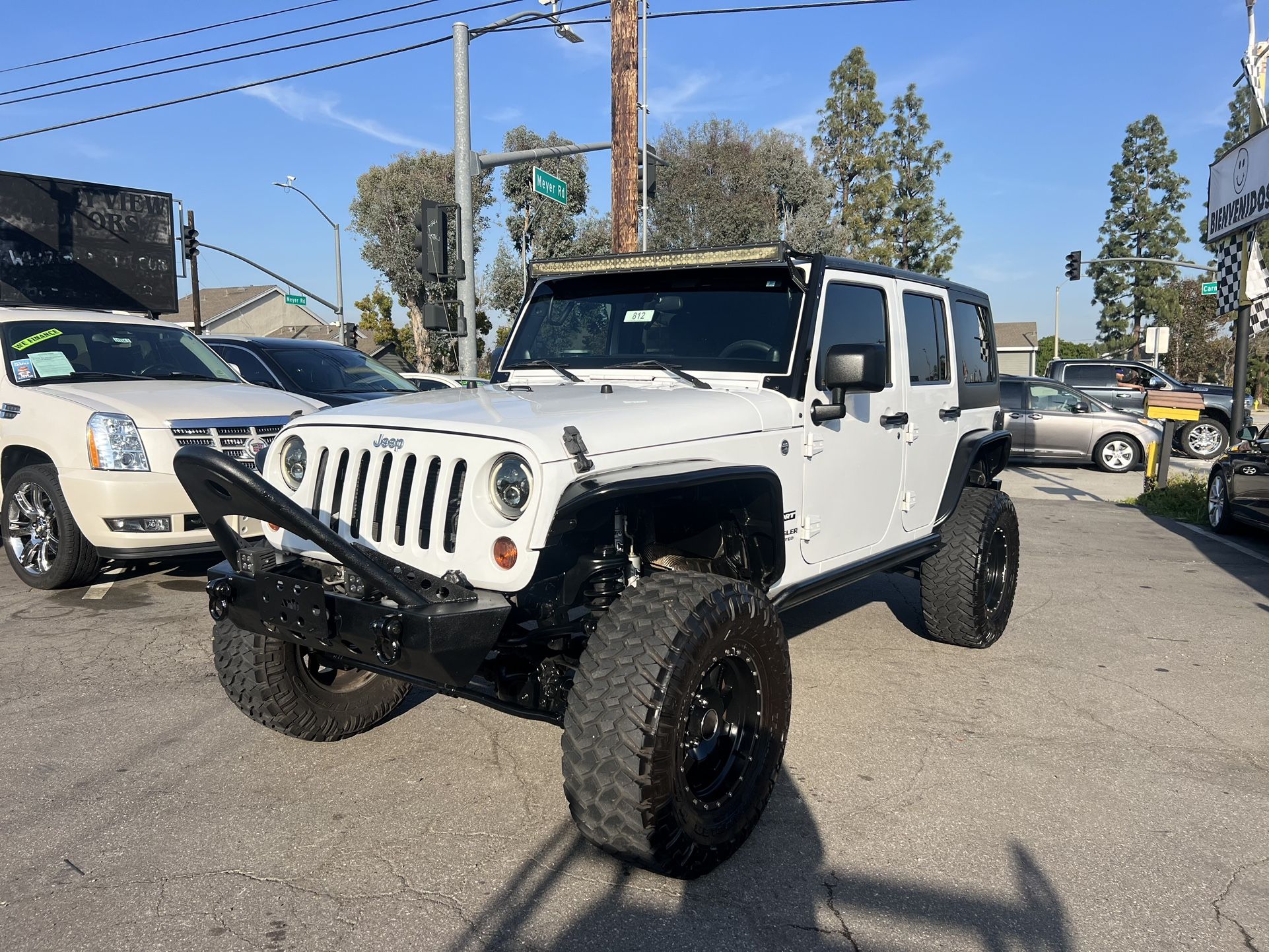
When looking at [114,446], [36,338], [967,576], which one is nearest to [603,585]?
[967,576]

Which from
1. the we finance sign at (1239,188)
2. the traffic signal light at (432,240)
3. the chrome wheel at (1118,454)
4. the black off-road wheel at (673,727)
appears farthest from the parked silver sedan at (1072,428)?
the black off-road wheel at (673,727)

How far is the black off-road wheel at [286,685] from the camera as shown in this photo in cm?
375

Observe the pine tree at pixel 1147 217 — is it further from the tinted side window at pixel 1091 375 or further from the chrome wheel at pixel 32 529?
the chrome wheel at pixel 32 529

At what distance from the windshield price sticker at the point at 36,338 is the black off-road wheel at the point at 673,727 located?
5.87 m

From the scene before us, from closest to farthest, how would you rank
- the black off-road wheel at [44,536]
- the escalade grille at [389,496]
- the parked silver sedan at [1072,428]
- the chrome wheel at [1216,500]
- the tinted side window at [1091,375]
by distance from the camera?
the escalade grille at [389,496] < the black off-road wheel at [44,536] < the chrome wheel at [1216,500] < the parked silver sedan at [1072,428] < the tinted side window at [1091,375]

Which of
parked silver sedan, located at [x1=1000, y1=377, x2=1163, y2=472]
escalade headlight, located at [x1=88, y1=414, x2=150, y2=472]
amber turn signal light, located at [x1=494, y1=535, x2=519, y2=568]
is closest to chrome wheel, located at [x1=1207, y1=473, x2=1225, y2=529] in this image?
parked silver sedan, located at [x1=1000, y1=377, x2=1163, y2=472]

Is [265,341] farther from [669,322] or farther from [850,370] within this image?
[850,370]

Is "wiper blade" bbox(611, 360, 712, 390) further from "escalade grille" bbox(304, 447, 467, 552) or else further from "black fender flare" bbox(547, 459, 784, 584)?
"escalade grille" bbox(304, 447, 467, 552)

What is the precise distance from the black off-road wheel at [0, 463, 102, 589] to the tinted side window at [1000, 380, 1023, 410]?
14.4 metres

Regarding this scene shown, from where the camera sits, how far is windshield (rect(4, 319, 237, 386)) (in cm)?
679

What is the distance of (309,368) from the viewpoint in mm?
9992

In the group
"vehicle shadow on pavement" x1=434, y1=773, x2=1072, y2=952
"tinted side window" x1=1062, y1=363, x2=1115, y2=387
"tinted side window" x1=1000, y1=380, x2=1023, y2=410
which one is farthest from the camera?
"tinted side window" x1=1062, y1=363, x2=1115, y2=387

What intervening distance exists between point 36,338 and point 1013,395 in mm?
14747

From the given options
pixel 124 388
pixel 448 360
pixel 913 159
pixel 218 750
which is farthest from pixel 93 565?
pixel 913 159
